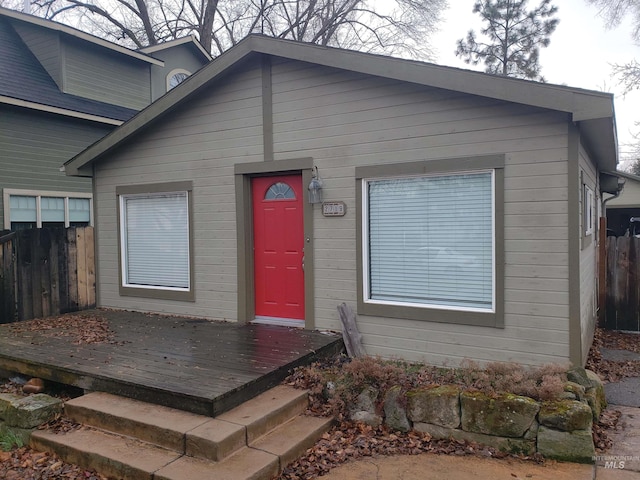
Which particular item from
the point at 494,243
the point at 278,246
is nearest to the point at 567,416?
the point at 494,243

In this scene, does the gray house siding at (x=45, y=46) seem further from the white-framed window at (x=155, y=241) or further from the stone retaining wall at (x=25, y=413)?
the stone retaining wall at (x=25, y=413)

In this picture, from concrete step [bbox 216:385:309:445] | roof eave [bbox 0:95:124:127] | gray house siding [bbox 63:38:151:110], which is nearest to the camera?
concrete step [bbox 216:385:309:445]

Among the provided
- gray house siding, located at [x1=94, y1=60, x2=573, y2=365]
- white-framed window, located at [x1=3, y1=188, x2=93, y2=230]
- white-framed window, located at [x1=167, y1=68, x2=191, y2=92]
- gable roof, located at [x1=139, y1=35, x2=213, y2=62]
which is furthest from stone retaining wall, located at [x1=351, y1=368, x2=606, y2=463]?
white-framed window, located at [x1=167, y1=68, x2=191, y2=92]

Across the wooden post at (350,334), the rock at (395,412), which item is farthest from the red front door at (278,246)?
the rock at (395,412)

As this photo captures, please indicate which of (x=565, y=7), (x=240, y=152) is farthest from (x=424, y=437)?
(x=565, y=7)

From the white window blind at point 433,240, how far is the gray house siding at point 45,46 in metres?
9.33

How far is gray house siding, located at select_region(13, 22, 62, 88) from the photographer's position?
11.5 m

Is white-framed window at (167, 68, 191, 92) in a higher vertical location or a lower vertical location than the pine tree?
lower

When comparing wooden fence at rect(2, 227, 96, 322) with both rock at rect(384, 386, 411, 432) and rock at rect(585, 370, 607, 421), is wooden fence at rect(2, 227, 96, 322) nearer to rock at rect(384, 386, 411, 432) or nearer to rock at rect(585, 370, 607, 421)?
rock at rect(384, 386, 411, 432)

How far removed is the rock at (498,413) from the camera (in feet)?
12.3

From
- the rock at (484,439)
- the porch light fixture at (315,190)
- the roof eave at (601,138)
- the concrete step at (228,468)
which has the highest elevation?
the roof eave at (601,138)

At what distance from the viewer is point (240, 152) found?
6797 mm

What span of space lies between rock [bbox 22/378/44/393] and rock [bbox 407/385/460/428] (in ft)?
12.1

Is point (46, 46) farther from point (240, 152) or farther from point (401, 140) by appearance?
point (401, 140)
